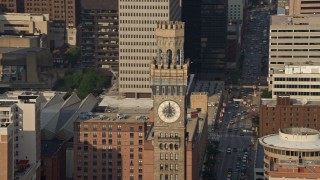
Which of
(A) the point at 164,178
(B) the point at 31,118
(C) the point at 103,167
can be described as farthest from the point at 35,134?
(A) the point at 164,178

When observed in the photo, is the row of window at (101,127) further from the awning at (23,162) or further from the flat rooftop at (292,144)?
the flat rooftop at (292,144)

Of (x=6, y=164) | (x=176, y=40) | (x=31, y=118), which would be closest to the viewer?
(x=176, y=40)

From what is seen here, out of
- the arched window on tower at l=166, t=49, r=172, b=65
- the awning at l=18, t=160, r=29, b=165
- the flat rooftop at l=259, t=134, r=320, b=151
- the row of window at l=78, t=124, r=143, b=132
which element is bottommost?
the awning at l=18, t=160, r=29, b=165

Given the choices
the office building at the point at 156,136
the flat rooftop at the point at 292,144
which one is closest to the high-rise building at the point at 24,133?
the office building at the point at 156,136

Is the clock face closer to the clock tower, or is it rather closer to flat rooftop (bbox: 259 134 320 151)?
the clock tower

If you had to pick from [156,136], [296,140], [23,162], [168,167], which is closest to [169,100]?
[156,136]

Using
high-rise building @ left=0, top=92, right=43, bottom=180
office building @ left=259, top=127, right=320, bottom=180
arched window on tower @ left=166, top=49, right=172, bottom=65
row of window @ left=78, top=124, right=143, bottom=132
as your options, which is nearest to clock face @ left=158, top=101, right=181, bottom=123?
arched window on tower @ left=166, top=49, right=172, bottom=65

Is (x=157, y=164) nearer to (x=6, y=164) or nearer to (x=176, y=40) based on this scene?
(x=176, y=40)

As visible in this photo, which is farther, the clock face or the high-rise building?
the high-rise building
